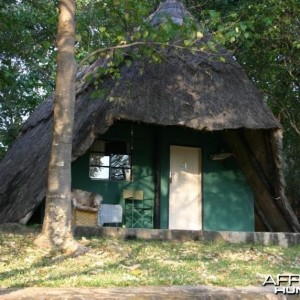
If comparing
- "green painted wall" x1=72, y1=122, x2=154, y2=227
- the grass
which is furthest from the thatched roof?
the grass

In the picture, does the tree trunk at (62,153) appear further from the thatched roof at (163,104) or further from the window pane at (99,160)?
the window pane at (99,160)

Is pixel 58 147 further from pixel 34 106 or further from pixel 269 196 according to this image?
pixel 34 106

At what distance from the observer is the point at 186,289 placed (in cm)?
468

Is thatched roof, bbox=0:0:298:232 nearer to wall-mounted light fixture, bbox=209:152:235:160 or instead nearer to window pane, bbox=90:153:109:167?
window pane, bbox=90:153:109:167

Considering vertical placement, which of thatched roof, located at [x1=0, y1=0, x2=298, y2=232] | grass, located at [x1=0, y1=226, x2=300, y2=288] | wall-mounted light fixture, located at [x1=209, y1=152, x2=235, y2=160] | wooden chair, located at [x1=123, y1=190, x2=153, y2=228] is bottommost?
grass, located at [x1=0, y1=226, x2=300, y2=288]

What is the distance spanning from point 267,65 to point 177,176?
14.0 ft

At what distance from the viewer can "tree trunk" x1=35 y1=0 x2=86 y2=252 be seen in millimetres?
6648

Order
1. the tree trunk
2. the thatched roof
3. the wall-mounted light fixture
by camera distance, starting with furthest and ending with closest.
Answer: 1. the wall-mounted light fixture
2. the thatched roof
3. the tree trunk

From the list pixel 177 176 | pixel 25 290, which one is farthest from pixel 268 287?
pixel 177 176

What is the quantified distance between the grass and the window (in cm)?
280

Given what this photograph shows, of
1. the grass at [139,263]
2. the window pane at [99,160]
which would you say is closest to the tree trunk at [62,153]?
the grass at [139,263]

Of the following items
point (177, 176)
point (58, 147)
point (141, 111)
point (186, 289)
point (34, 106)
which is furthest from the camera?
point (34, 106)

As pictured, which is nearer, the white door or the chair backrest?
the chair backrest

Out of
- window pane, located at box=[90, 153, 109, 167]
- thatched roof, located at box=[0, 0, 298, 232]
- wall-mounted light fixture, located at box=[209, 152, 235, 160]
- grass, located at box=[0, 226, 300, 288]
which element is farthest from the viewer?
wall-mounted light fixture, located at box=[209, 152, 235, 160]
